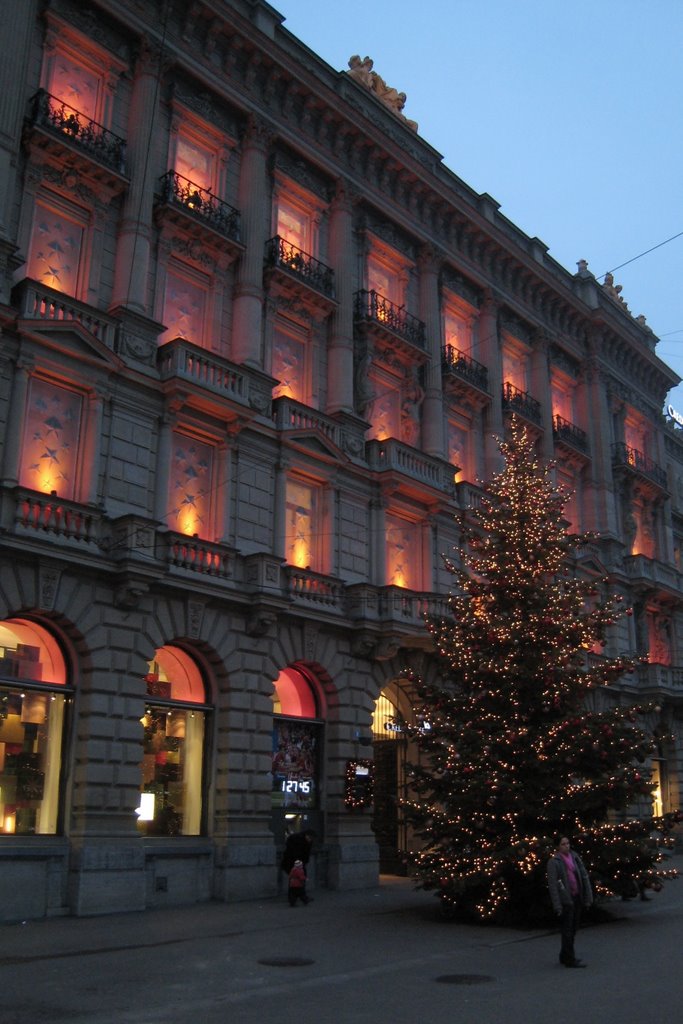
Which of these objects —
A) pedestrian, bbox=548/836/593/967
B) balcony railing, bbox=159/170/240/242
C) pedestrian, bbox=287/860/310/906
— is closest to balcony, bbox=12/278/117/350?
balcony railing, bbox=159/170/240/242

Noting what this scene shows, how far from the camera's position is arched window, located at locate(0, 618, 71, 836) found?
20203mm

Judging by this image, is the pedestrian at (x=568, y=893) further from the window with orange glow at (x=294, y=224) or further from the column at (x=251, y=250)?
the window with orange glow at (x=294, y=224)

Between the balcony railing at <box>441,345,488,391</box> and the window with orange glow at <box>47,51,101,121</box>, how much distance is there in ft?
47.5

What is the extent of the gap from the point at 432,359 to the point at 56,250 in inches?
556

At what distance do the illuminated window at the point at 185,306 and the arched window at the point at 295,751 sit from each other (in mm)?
9541

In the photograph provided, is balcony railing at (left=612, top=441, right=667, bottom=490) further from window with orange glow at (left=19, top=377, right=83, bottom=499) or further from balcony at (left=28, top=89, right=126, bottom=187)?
window with orange glow at (left=19, top=377, right=83, bottom=499)

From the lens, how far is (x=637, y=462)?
4625 centimetres

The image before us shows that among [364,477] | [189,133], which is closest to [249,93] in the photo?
[189,133]

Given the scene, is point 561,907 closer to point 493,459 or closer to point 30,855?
point 30,855

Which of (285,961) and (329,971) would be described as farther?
(285,961)

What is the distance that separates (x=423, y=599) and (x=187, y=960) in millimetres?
16177

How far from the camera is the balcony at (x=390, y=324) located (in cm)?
3155

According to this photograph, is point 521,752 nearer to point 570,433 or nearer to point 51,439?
point 51,439

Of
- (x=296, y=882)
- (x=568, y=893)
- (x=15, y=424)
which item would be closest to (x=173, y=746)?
(x=296, y=882)
